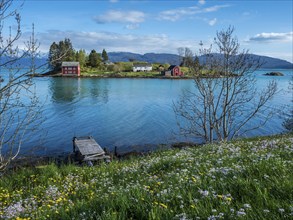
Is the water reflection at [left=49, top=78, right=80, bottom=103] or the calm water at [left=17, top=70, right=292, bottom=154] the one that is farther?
the water reflection at [left=49, top=78, right=80, bottom=103]

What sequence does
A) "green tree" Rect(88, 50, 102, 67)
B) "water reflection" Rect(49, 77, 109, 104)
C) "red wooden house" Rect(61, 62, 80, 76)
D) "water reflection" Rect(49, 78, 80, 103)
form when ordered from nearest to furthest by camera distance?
"water reflection" Rect(49, 78, 80, 103)
"water reflection" Rect(49, 77, 109, 104)
"red wooden house" Rect(61, 62, 80, 76)
"green tree" Rect(88, 50, 102, 67)

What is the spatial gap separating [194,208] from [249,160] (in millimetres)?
4343

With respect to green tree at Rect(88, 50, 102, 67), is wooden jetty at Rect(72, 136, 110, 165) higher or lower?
lower

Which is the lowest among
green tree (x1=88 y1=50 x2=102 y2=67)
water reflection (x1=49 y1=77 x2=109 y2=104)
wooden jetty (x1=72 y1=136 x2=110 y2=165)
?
wooden jetty (x1=72 y1=136 x2=110 y2=165)

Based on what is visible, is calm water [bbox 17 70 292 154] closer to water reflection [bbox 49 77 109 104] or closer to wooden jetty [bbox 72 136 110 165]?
wooden jetty [bbox 72 136 110 165]

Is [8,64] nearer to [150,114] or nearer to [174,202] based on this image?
[174,202]

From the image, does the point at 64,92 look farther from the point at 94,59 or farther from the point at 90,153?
the point at 94,59

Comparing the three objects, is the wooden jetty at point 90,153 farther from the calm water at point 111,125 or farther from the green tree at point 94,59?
the green tree at point 94,59

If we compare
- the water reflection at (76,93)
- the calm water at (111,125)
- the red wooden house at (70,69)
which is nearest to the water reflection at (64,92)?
the water reflection at (76,93)

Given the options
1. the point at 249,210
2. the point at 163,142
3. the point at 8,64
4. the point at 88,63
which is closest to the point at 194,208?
the point at 249,210

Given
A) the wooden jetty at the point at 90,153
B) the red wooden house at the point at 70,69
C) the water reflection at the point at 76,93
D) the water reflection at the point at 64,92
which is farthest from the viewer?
the red wooden house at the point at 70,69

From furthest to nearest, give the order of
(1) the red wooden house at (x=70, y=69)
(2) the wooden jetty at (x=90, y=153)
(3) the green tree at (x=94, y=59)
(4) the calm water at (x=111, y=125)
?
(3) the green tree at (x=94, y=59) → (1) the red wooden house at (x=70, y=69) → (4) the calm water at (x=111, y=125) → (2) the wooden jetty at (x=90, y=153)

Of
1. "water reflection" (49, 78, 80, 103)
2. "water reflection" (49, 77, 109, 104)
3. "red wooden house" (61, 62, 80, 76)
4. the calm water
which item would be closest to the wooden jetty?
the calm water

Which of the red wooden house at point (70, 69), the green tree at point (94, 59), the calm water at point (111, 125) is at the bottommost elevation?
the calm water at point (111, 125)
